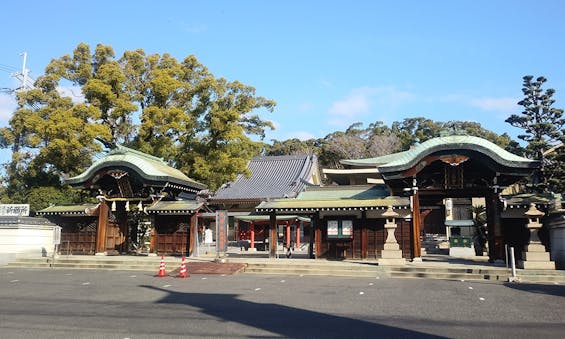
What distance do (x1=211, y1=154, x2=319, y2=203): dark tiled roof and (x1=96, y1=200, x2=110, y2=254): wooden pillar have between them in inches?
590

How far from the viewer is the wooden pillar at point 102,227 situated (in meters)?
24.2

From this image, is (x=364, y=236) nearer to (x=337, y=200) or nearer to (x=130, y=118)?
Answer: (x=337, y=200)

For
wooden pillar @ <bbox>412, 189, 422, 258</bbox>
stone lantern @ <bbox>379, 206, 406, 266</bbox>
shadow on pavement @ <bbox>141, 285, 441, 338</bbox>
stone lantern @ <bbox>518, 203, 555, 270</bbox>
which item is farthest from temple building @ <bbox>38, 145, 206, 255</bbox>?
stone lantern @ <bbox>518, 203, 555, 270</bbox>

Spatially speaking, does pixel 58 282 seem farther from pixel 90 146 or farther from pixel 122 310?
pixel 90 146

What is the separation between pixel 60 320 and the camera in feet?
27.2

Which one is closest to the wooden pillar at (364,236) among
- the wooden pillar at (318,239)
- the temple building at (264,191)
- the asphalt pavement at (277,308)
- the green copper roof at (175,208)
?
the wooden pillar at (318,239)

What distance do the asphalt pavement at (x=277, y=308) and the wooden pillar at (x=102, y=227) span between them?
350 inches

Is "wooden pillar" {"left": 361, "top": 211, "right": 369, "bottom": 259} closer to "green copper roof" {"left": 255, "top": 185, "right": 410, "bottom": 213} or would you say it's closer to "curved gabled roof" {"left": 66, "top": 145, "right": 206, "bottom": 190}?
"green copper roof" {"left": 255, "top": 185, "right": 410, "bottom": 213}

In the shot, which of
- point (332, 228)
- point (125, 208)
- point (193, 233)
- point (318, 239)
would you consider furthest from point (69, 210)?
point (332, 228)

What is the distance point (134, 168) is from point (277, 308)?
1589cm

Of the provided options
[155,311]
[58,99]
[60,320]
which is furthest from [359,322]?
[58,99]

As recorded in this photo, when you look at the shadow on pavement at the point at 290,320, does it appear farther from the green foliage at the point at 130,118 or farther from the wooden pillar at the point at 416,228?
the green foliage at the point at 130,118

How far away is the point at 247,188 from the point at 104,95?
18869 mm

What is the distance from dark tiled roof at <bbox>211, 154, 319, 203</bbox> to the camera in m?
40.6
